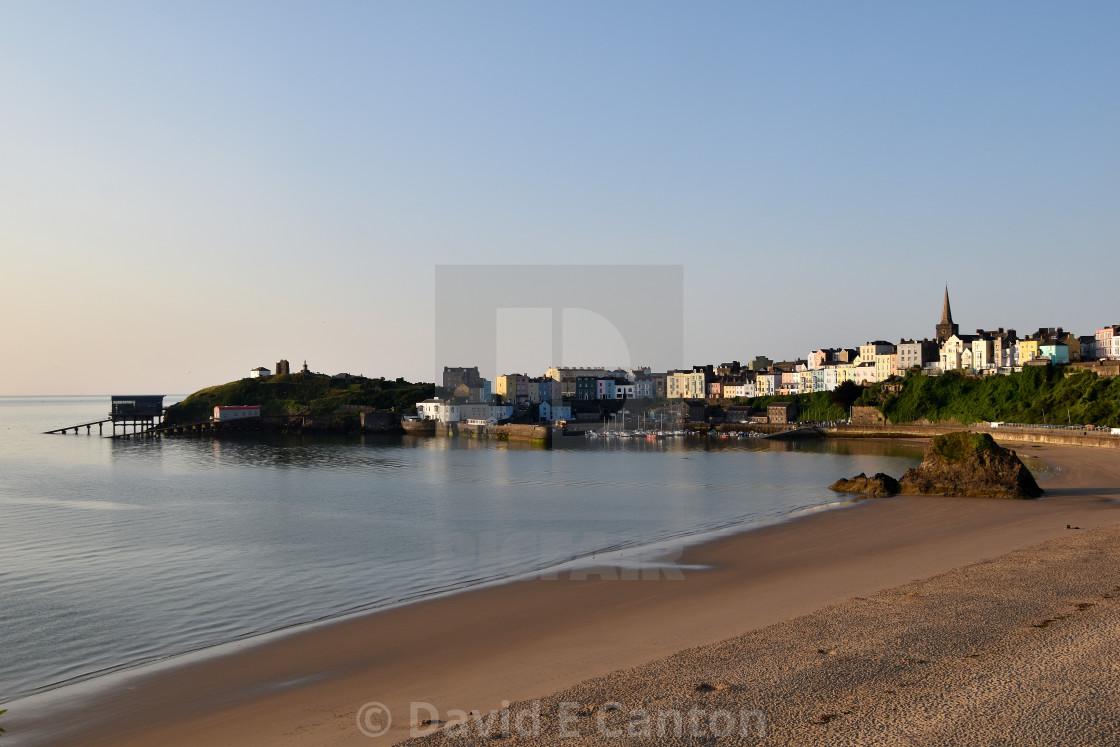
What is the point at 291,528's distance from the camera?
26516 millimetres

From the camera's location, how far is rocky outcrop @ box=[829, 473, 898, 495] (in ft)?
104

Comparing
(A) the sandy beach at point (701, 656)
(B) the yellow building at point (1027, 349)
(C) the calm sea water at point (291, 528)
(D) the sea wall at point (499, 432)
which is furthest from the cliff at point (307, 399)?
(A) the sandy beach at point (701, 656)

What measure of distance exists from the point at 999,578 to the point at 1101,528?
8.83 meters

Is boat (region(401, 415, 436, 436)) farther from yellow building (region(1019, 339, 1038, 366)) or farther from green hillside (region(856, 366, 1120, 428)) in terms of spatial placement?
yellow building (region(1019, 339, 1038, 366))

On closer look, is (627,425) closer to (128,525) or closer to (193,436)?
(193,436)

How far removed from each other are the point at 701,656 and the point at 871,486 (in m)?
24.7

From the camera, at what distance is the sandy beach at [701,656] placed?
27.6 feet

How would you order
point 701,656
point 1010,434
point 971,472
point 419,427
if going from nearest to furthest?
point 701,656 → point 971,472 → point 1010,434 → point 419,427

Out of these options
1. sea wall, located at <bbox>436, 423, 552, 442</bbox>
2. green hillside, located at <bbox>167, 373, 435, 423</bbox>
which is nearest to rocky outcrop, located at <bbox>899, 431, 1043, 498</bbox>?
sea wall, located at <bbox>436, 423, 552, 442</bbox>

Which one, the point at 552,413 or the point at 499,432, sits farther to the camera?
the point at 552,413

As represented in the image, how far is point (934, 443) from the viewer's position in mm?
32469

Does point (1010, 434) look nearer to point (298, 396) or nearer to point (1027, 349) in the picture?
point (1027, 349)

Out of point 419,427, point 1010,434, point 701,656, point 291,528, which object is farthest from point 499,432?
point 701,656

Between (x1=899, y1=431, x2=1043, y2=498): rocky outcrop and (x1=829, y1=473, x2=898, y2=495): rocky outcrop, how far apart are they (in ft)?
1.70
